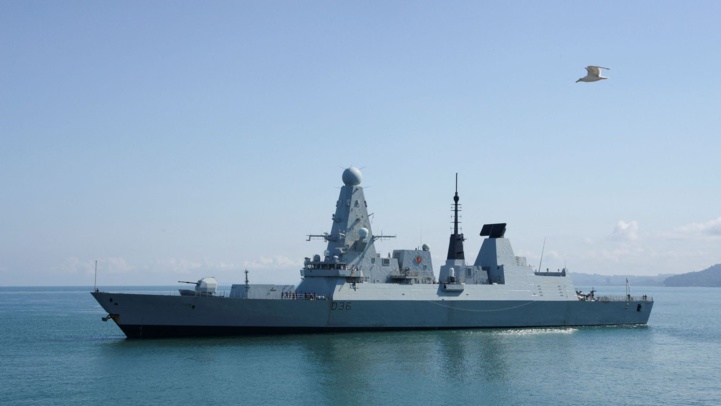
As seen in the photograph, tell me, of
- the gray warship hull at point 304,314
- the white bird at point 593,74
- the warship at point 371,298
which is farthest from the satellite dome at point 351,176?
the white bird at point 593,74

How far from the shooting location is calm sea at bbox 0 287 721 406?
2186 cm

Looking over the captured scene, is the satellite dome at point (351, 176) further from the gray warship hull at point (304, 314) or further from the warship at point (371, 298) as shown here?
the gray warship hull at point (304, 314)

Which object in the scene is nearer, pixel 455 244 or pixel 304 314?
pixel 304 314

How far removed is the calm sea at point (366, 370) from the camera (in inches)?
861

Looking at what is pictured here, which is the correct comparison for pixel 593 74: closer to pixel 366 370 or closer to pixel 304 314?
pixel 366 370

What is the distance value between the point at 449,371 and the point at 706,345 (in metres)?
18.1

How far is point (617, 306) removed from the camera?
4375cm

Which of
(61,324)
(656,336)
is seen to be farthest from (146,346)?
(656,336)

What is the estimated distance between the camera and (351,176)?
3778 cm

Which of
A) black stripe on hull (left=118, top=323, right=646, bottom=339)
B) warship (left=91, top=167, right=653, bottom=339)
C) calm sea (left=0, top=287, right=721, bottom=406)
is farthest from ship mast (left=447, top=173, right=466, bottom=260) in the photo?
black stripe on hull (left=118, top=323, right=646, bottom=339)

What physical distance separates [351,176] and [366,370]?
1415 centimetres

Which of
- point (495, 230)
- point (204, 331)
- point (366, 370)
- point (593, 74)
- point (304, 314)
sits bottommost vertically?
point (366, 370)

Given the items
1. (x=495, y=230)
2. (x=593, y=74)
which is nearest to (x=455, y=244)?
(x=495, y=230)

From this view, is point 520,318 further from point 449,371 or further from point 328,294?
point 449,371
